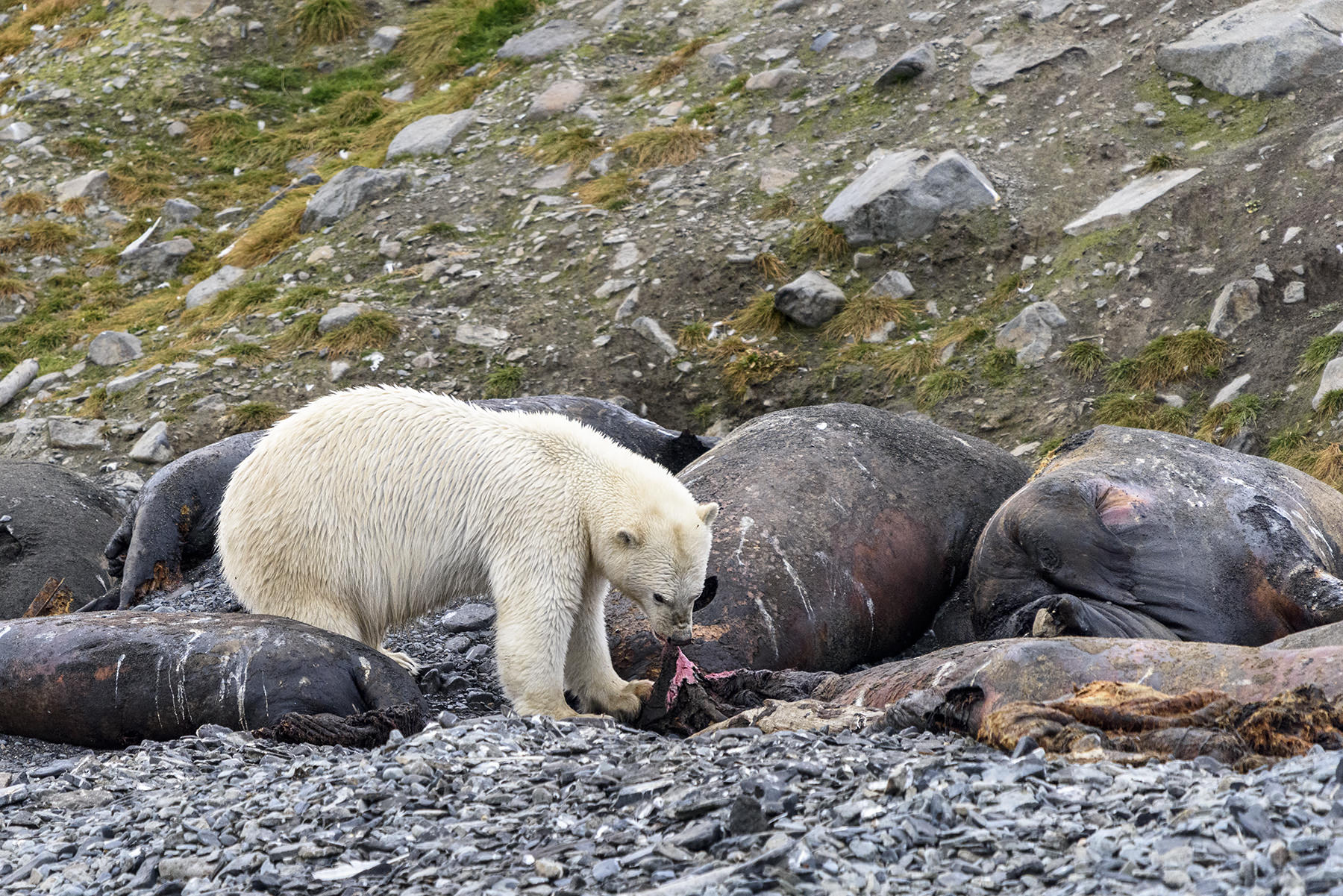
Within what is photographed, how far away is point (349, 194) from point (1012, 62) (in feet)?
23.3

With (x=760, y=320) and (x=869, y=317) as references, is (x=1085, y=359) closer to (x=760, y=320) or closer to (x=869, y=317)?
(x=869, y=317)

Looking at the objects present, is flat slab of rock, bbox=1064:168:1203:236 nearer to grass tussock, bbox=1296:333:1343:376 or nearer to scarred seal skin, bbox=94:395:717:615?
grass tussock, bbox=1296:333:1343:376

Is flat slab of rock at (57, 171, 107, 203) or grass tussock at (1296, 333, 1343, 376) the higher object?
flat slab of rock at (57, 171, 107, 203)

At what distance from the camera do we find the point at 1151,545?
640 cm

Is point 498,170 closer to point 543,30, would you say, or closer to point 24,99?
point 543,30

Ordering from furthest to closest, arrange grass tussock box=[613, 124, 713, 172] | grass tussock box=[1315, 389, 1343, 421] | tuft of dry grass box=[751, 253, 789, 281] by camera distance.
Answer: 1. grass tussock box=[613, 124, 713, 172]
2. tuft of dry grass box=[751, 253, 789, 281]
3. grass tussock box=[1315, 389, 1343, 421]

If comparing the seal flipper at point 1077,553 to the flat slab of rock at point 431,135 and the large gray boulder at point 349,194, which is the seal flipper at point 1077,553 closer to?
the large gray boulder at point 349,194

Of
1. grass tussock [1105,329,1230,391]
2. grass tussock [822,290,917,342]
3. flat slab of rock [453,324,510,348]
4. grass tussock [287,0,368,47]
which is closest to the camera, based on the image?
grass tussock [1105,329,1230,391]

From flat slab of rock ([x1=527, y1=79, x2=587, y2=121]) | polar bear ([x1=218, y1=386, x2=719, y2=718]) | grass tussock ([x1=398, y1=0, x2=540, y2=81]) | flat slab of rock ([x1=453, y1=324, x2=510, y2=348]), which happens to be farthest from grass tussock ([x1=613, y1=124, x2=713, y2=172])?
polar bear ([x1=218, y1=386, x2=719, y2=718])

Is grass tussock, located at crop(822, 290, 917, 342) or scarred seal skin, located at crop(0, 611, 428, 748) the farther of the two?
grass tussock, located at crop(822, 290, 917, 342)

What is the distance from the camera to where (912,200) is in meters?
11.4

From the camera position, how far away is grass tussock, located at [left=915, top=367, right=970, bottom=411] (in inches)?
401

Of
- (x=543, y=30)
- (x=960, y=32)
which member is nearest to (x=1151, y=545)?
(x=960, y=32)

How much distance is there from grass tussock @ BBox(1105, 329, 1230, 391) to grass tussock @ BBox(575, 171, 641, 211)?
17.7 ft
